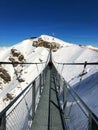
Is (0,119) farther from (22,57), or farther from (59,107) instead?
(22,57)

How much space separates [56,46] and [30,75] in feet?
→ 75.3

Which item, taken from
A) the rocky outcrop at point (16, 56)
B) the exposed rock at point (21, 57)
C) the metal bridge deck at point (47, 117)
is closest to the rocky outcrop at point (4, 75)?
the rocky outcrop at point (16, 56)

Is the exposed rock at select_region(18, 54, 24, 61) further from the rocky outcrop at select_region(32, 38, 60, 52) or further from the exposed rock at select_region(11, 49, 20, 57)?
the rocky outcrop at select_region(32, 38, 60, 52)

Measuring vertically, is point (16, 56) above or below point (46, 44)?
below

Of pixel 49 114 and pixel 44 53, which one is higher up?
pixel 49 114

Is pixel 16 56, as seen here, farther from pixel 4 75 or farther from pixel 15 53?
pixel 4 75

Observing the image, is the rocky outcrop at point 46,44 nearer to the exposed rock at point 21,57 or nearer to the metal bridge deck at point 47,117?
the exposed rock at point 21,57

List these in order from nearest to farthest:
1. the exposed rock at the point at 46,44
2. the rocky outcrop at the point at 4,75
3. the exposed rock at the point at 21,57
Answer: the exposed rock at the point at 46,44
the rocky outcrop at the point at 4,75
the exposed rock at the point at 21,57

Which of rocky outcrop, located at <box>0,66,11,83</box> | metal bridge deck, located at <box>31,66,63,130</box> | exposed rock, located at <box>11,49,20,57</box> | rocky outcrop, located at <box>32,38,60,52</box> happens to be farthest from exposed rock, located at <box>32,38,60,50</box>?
metal bridge deck, located at <box>31,66,63,130</box>

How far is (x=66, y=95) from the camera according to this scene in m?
8.00

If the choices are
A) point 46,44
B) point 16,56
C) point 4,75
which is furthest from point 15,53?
point 46,44

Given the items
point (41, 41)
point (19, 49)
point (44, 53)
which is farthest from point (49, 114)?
point (19, 49)

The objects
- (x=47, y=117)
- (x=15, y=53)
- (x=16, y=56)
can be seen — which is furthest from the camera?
(x=15, y=53)

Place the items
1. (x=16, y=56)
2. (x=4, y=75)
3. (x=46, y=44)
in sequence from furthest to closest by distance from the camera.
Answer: (x=16, y=56), (x=4, y=75), (x=46, y=44)
